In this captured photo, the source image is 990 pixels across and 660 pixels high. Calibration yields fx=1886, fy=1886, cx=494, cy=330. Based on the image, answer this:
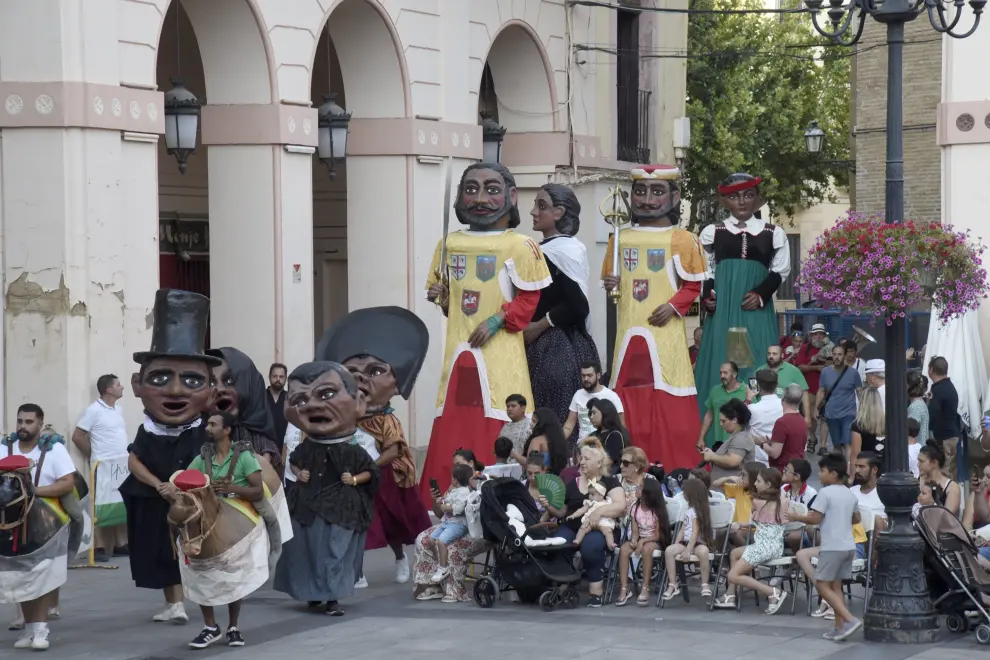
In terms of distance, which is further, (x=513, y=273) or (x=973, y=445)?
(x=973, y=445)

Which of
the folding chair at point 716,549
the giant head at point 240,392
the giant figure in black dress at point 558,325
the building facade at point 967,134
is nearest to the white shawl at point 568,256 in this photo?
the giant figure in black dress at point 558,325

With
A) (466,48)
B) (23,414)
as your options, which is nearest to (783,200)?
(466,48)

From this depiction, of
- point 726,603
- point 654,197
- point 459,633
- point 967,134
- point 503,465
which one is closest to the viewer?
point 459,633

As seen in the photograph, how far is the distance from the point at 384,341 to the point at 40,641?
3631 millimetres

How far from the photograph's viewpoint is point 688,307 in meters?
15.9

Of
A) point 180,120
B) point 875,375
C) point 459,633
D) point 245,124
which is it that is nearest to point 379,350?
point 459,633

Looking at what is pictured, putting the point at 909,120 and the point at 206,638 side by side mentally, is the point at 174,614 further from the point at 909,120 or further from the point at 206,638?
the point at 909,120

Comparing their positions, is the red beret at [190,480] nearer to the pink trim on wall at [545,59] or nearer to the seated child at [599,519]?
the seated child at [599,519]

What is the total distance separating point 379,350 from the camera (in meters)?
13.7

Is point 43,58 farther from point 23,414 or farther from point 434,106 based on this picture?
point 434,106

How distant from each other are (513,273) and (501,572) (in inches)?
113

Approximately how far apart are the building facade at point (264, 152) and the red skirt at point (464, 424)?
2.90m

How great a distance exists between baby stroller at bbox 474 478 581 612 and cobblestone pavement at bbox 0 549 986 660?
0.14 meters

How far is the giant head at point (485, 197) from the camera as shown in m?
14.8
